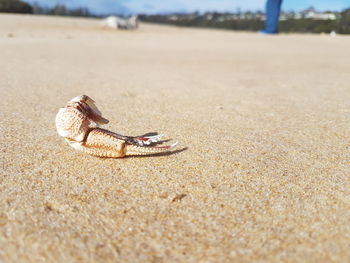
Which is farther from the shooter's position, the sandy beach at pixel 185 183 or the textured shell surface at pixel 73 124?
the textured shell surface at pixel 73 124

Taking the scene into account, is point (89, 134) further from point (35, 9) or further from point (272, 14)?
point (35, 9)

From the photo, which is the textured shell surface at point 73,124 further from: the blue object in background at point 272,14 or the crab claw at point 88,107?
the blue object in background at point 272,14

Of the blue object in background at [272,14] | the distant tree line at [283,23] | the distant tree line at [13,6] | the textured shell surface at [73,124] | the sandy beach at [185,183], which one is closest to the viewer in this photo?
the sandy beach at [185,183]

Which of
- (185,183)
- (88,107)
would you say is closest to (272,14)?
(88,107)

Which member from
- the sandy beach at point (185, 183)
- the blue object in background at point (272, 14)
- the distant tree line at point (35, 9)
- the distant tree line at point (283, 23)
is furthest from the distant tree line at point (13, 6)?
the sandy beach at point (185, 183)

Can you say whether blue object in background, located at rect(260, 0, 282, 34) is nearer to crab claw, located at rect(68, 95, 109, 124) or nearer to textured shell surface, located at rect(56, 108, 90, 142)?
crab claw, located at rect(68, 95, 109, 124)

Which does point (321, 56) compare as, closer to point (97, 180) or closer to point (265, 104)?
point (265, 104)

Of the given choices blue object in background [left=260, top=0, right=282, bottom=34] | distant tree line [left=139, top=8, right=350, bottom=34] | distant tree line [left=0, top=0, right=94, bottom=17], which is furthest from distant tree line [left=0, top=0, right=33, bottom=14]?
blue object in background [left=260, top=0, right=282, bottom=34]
